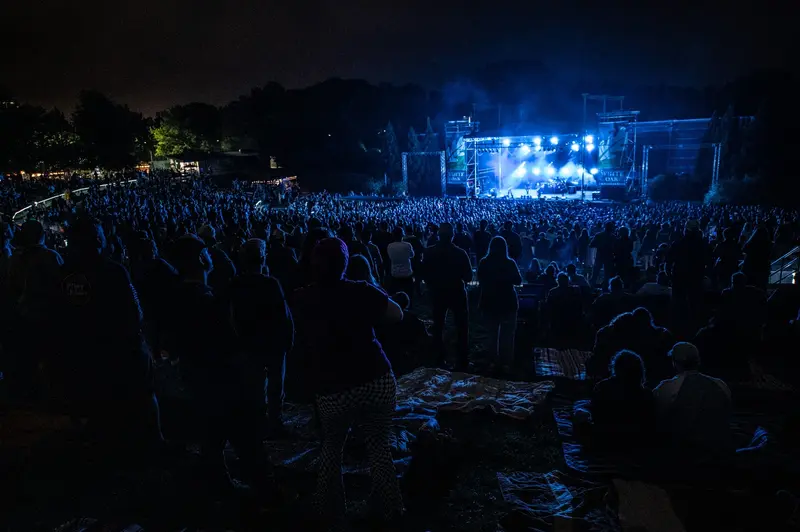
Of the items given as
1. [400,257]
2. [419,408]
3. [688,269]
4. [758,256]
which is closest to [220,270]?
[419,408]

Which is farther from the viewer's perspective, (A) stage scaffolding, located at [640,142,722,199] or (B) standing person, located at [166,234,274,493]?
(A) stage scaffolding, located at [640,142,722,199]

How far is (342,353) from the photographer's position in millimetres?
2727

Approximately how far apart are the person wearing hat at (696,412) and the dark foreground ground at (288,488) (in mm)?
340

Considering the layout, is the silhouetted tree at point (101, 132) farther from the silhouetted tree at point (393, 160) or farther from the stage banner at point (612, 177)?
the stage banner at point (612, 177)

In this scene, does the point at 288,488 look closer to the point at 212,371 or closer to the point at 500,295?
the point at 212,371

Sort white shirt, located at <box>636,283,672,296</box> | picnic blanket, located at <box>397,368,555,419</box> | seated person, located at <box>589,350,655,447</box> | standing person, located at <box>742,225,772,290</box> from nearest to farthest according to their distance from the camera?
seated person, located at <box>589,350,655,447</box>
picnic blanket, located at <box>397,368,555,419</box>
white shirt, located at <box>636,283,672,296</box>
standing person, located at <box>742,225,772,290</box>

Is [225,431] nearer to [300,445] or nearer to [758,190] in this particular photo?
[300,445]

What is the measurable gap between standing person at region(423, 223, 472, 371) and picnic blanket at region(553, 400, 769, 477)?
5.82 feet

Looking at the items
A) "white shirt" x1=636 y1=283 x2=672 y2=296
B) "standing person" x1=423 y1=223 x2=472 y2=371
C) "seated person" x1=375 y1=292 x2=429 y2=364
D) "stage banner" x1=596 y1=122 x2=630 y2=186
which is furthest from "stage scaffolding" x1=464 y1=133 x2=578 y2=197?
"standing person" x1=423 y1=223 x2=472 y2=371

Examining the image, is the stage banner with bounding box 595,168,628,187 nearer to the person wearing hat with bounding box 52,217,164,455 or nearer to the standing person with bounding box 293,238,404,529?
the standing person with bounding box 293,238,404,529

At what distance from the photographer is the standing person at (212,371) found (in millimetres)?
3189

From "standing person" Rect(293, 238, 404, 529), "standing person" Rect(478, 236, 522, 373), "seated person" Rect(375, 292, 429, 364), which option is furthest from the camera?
"seated person" Rect(375, 292, 429, 364)

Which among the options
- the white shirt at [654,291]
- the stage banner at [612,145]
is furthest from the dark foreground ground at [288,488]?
the stage banner at [612,145]

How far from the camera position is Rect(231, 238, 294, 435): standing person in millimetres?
3348
